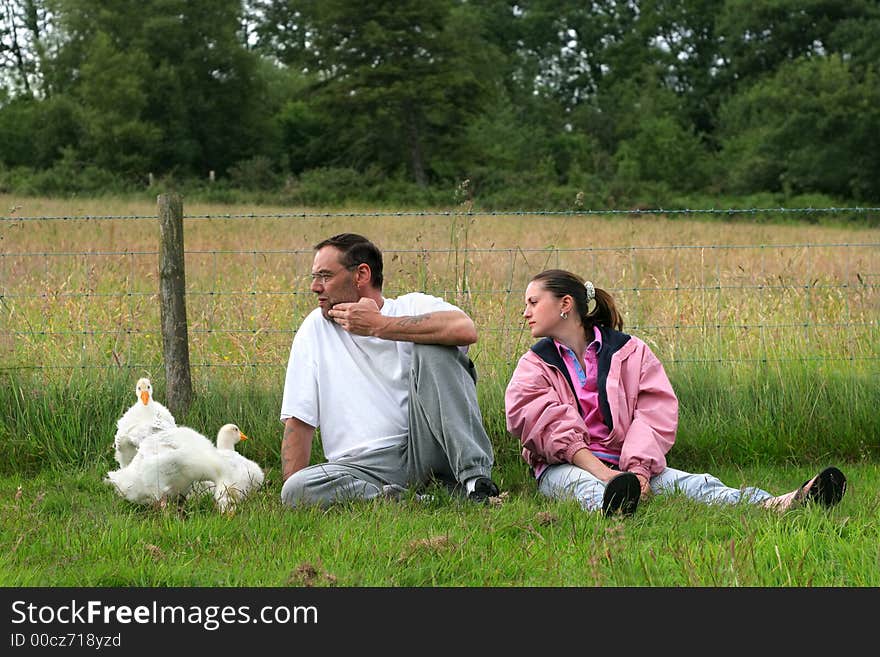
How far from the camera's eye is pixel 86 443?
600 centimetres

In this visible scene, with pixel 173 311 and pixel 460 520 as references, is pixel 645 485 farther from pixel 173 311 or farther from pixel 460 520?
pixel 173 311

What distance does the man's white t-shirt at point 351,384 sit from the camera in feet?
16.0

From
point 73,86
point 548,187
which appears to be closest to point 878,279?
point 548,187

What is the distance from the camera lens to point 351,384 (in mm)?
4910

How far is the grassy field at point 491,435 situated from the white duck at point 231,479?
0.31 ft

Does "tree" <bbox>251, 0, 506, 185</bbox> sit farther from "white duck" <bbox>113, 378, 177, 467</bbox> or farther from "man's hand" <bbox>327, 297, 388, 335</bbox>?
"man's hand" <bbox>327, 297, 388, 335</bbox>

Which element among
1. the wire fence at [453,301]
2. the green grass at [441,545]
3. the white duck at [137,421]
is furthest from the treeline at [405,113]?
the green grass at [441,545]

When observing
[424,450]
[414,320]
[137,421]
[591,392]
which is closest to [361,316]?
[414,320]

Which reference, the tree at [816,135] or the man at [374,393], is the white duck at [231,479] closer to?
the man at [374,393]

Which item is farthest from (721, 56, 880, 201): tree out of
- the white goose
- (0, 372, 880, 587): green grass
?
the white goose

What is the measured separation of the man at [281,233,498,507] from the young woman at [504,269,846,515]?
297mm

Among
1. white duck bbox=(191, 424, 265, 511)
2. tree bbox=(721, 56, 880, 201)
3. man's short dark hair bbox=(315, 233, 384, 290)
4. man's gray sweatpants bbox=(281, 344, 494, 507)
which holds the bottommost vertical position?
white duck bbox=(191, 424, 265, 511)

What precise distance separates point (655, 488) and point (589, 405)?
521 millimetres

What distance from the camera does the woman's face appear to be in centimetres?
511
